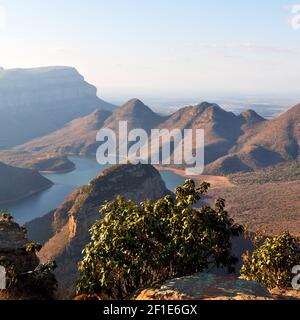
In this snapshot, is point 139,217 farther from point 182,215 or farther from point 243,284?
point 243,284

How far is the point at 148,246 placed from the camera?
64.7 ft

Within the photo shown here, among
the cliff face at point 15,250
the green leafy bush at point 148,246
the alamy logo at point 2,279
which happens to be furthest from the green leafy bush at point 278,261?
the alamy logo at point 2,279

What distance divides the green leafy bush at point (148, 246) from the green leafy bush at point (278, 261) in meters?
3.54

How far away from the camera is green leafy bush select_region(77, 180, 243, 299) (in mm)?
18906

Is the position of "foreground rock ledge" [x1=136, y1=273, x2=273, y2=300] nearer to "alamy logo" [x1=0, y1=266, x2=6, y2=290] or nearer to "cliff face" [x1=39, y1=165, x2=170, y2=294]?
"alamy logo" [x1=0, y1=266, x2=6, y2=290]

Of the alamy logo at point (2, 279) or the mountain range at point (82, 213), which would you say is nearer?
the alamy logo at point (2, 279)

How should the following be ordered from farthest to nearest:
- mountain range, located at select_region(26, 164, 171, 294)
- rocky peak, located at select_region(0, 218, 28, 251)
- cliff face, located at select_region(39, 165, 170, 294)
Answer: mountain range, located at select_region(26, 164, 171, 294)
cliff face, located at select_region(39, 165, 170, 294)
rocky peak, located at select_region(0, 218, 28, 251)

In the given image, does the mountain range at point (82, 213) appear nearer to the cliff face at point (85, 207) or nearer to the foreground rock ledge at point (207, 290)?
the cliff face at point (85, 207)

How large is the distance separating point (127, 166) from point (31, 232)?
30.9 m

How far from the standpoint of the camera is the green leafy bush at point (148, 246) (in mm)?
18906

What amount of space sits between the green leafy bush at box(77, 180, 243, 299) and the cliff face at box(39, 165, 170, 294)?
6500 cm

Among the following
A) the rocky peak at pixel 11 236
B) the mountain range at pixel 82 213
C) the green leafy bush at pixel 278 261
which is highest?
the rocky peak at pixel 11 236

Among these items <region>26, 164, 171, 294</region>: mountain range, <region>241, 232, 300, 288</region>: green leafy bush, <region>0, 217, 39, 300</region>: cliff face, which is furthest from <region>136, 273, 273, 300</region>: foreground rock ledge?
<region>26, 164, 171, 294</region>: mountain range
